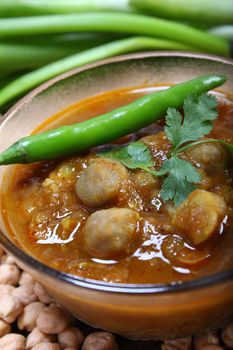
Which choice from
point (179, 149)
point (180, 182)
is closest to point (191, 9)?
point (179, 149)

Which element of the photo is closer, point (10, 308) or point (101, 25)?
point (10, 308)

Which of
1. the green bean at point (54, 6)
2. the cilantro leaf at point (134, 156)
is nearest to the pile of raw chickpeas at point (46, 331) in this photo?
the cilantro leaf at point (134, 156)

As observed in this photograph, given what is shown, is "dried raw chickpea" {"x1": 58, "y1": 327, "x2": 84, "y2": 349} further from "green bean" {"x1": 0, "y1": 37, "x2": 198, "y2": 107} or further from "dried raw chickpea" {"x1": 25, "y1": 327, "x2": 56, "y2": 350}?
"green bean" {"x1": 0, "y1": 37, "x2": 198, "y2": 107}

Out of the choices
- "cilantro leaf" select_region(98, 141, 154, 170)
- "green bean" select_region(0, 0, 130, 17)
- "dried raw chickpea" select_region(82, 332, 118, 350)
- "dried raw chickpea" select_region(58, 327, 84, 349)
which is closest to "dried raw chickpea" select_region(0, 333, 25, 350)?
"dried raw chickpea" select_region(58, 327, 84, 349)

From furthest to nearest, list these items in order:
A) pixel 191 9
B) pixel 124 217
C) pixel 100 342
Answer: pixel 191 9 < pixel 100 342 < pixel 124 217

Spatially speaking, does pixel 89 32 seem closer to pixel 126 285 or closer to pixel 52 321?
pixel 52 321

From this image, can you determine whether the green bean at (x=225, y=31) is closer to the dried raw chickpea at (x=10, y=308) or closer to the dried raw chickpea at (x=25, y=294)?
the dried raw chickpea at (x=25, y=294)
